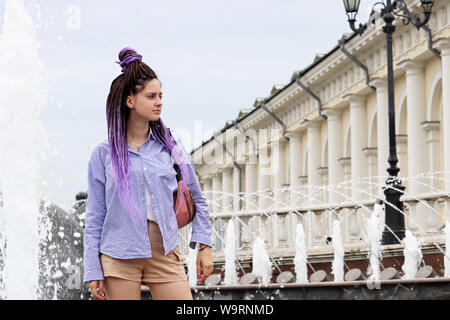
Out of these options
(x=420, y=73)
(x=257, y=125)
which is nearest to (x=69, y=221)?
(x=420, y=73)

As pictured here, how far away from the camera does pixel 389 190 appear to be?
16.0 m

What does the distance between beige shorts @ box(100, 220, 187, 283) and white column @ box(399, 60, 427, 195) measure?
25.0 m

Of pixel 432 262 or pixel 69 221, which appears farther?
pixel 432 262

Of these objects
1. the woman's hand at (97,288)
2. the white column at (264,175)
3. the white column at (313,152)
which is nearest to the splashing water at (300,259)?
the woman's hand at (97,288)

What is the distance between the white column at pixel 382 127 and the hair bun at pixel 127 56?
27.6m

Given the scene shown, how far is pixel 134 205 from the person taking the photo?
389cm

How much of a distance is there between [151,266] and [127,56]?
2.46 ft

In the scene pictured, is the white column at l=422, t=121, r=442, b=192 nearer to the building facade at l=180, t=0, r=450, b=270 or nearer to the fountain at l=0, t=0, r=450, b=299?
the building facade at l=180, t=0, r=450, b=270

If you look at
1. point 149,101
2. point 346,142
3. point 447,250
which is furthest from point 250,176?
point 149,101

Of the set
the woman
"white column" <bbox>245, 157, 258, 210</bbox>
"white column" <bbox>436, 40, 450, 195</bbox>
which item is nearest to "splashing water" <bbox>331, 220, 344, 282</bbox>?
the woman

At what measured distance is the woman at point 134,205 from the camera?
3.89 m
